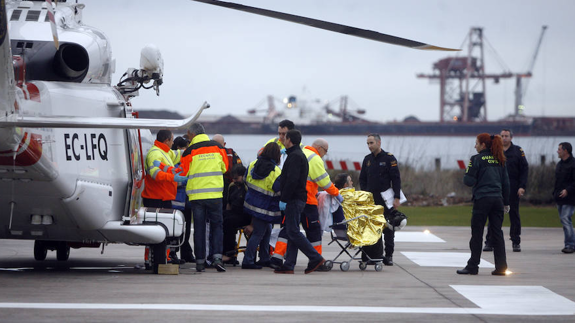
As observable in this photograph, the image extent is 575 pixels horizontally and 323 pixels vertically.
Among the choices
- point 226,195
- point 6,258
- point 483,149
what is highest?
point 483,149

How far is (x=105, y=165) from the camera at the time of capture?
9.95 m

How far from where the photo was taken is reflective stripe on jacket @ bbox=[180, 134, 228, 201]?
10875 millimetres

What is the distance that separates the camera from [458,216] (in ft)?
65.9

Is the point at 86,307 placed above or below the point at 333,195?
below

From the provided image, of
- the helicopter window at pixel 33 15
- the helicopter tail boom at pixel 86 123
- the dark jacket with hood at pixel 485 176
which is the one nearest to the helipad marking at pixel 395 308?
the helicopter tail boom at pixel 86 123

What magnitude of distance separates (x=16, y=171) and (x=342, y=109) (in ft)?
448

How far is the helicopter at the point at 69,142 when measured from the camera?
8328 millimetres

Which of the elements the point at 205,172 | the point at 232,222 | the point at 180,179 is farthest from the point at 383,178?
the point at 180,179

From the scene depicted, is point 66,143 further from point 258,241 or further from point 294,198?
point 258,241

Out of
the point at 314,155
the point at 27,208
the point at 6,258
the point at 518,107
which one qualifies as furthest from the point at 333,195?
the point at 518,107

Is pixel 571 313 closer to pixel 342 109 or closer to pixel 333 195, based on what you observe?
pixel 333 195

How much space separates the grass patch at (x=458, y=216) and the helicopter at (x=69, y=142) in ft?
30.5

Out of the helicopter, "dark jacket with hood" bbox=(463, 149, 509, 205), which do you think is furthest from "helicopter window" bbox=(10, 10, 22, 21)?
"dark jacket with hood" bbox=(463, 149, 509, 205)

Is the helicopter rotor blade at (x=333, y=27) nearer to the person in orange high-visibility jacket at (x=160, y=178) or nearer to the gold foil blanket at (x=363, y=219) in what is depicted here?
the person in orange high-visibility jacket at (x=160, y=178)
